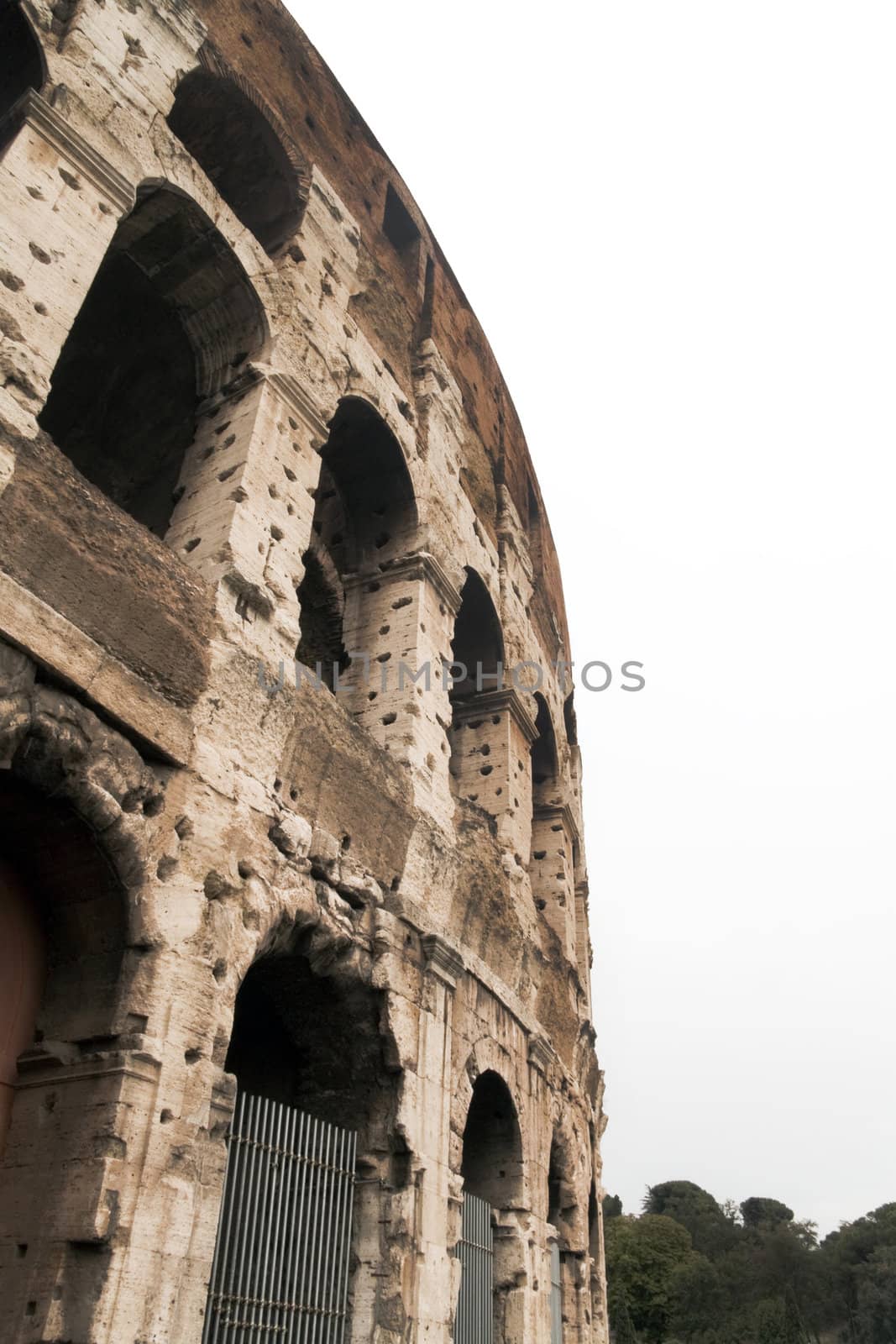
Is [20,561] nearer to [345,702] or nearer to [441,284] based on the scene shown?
[345,702]

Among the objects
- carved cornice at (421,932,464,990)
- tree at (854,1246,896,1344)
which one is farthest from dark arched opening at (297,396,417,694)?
tree at (854,1246,896,1344)

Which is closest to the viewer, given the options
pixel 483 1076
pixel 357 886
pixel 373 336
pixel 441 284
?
pixel 357 886

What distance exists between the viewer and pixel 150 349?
7.90m

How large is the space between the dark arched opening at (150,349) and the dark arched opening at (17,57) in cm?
84

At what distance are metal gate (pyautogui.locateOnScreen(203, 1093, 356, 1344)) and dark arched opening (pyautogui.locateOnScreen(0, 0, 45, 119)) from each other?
5.64 m

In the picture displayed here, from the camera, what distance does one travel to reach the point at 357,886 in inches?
244

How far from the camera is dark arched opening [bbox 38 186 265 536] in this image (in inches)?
272

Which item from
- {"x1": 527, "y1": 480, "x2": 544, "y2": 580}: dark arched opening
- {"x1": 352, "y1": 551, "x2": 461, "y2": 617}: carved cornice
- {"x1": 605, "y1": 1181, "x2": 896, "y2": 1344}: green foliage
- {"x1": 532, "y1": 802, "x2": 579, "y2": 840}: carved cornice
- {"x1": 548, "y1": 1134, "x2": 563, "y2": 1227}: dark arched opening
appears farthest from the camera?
{"x1": 605, "y1": 1181, "x2": 896, "y2": 1344}: green foliage

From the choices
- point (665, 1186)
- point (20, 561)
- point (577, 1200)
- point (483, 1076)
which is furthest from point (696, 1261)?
point (20, 561)

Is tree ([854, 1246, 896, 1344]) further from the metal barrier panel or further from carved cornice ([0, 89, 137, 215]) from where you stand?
carved cornice ([0, 89, 137, 215])

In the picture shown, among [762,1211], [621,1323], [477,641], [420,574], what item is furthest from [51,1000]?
[762,1211]

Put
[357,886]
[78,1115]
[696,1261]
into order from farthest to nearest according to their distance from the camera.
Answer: [696,1261] < [357,886] < [78,1115]

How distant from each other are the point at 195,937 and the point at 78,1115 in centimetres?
86

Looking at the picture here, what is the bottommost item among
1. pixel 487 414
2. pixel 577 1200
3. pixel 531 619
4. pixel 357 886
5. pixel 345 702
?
pixel 577 1200
